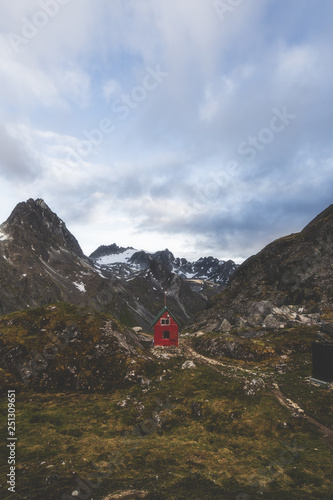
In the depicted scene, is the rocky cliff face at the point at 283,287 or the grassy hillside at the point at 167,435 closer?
the grassy hillside at the point at 167,435

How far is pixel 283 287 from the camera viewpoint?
8944 cm

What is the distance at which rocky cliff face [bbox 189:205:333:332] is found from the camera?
6562cm

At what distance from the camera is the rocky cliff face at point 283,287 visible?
65625 millimetres

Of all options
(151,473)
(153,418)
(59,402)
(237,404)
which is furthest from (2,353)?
(237,404)

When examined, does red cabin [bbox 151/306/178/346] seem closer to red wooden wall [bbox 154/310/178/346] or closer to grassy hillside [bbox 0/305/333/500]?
red wooden wall [bbox 154/310/178/346]

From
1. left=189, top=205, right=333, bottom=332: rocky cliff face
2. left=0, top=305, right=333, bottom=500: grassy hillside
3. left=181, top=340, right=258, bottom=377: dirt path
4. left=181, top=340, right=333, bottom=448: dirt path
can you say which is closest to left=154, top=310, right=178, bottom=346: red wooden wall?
left=181, top=340, right=258, bottom=377: dirt path

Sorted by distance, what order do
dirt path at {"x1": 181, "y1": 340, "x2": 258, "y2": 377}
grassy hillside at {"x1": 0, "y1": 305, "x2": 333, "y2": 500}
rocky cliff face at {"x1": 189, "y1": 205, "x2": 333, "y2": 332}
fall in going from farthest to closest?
rocky cliff face at {"x1": 189, "y1": 205, "x2": 333, "y2": 332}, dirt path at {"x1": 181, "y1": 340, "x2": 258, "y2": 377}, grassy hillside at {"x1": 0, "y1": 305, "x2": 333, "y2": 500}

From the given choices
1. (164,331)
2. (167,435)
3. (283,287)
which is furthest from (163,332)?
(283,287)

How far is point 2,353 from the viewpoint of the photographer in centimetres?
3294

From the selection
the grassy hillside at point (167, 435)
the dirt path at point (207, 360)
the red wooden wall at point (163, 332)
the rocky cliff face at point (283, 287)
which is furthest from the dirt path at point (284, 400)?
the rocky cliff face at point (283, 287)

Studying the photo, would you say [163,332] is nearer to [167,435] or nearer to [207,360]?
[207,360]

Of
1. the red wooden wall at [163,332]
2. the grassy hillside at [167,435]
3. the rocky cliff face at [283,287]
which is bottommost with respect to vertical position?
the grassy hillside at [167,435]

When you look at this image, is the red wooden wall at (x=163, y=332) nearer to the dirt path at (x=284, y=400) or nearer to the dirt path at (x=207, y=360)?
the dirt path at (x=207, y=360)

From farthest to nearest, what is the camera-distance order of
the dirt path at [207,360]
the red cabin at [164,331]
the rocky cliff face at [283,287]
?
the rocky cliff face at [283,287]
the red cabin at [164,331]
the dirt path at [207,360]
